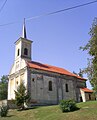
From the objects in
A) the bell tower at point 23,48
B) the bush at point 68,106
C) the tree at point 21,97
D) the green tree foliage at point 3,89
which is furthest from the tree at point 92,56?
the green tree foliage at point 3,89

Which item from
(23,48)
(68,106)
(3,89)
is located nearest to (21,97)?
(68,106)

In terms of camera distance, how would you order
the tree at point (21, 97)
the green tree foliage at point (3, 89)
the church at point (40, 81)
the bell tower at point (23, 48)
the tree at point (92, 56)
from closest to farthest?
the tree at point (92, 56) < the tree at point (21, 97) < the church at point (40, 81) < the bell tower at point (23, 48) < the green tree foliage at point (3, 89)

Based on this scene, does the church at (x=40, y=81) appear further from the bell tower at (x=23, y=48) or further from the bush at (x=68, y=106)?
the bush at (x=68, y=106)

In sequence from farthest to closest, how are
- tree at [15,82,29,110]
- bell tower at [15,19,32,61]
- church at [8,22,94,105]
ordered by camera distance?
→ 1. bell tower at [15,19,32,61]
2. church at [8,22,94,105]
3. tree at [15,82,29,110]

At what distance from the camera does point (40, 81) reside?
133 ft

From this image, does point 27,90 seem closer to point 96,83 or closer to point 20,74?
point 20,74

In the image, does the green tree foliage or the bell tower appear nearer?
the bell tower

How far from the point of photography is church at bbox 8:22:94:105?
129 ft

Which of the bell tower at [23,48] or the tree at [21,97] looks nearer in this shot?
the tree at [21,97]

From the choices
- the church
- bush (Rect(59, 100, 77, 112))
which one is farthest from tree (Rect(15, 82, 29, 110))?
bush (Rect(59, 100, 77, 112))

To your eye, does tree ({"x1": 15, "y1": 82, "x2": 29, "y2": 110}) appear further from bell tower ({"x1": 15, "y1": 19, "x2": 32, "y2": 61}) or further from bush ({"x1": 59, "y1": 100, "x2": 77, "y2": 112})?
bush ({"x1": 59, "y1": 100, "x2": 77, "y2": 112})

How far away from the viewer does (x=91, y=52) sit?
20.7m

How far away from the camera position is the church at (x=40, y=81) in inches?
1554

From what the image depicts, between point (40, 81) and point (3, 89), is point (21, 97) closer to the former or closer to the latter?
point (40, 81)
